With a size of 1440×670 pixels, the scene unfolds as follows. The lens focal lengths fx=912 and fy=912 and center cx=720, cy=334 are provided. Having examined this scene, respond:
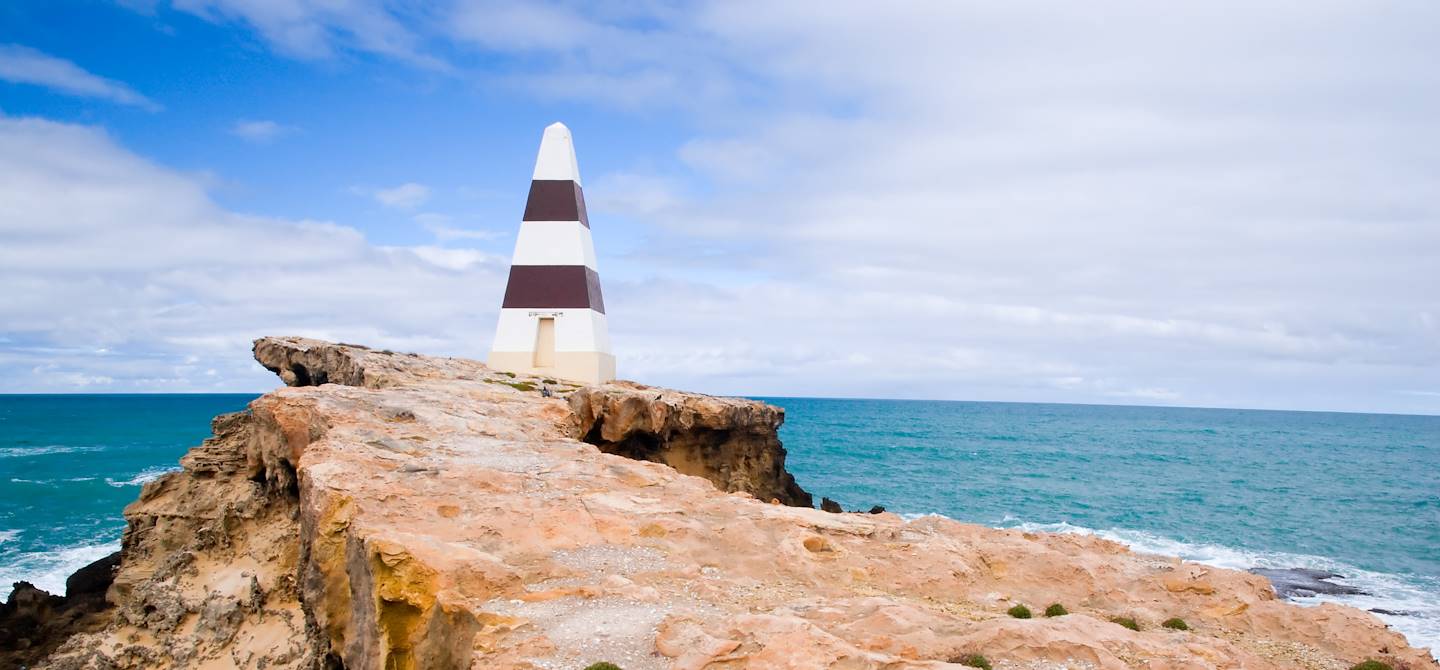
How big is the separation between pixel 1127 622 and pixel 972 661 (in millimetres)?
3857

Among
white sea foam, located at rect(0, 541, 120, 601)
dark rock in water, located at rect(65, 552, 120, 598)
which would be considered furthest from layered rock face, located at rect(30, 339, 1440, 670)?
white sea foam, located at rect(0, 541, 120, 601)

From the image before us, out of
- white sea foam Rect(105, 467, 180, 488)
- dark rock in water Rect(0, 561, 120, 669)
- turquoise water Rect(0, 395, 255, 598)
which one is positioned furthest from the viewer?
white sea foam Rect(105, 467, 180, 488)

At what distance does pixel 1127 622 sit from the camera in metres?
11.5

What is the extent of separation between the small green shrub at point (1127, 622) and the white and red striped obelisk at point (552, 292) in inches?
776

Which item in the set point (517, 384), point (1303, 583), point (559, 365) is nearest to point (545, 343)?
point (559, 365)

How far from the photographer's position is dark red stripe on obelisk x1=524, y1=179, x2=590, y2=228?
2988 cm

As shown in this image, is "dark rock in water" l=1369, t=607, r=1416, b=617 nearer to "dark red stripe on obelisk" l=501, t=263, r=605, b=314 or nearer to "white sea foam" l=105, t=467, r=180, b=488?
"dark red stripe on obelisk" l=501, t=263, r=605, b=314


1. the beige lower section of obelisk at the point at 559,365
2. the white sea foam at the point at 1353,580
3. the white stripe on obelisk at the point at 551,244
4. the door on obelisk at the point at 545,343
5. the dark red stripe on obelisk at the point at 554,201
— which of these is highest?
the dark red stripe on obelisk at the point at 554,201

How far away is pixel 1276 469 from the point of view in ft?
263

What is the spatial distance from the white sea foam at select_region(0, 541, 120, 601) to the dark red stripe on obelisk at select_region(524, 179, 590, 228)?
773 inches

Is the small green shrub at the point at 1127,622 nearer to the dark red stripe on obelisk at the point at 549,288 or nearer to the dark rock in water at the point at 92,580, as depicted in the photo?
the dark rock in water at the point at 92,580

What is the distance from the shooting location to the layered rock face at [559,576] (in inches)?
356

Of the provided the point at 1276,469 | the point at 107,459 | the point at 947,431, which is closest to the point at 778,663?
the point at 107,459

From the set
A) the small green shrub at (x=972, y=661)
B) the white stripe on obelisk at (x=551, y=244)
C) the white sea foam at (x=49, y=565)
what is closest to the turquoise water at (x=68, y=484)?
the white sea foam at (x=49, y=565)
